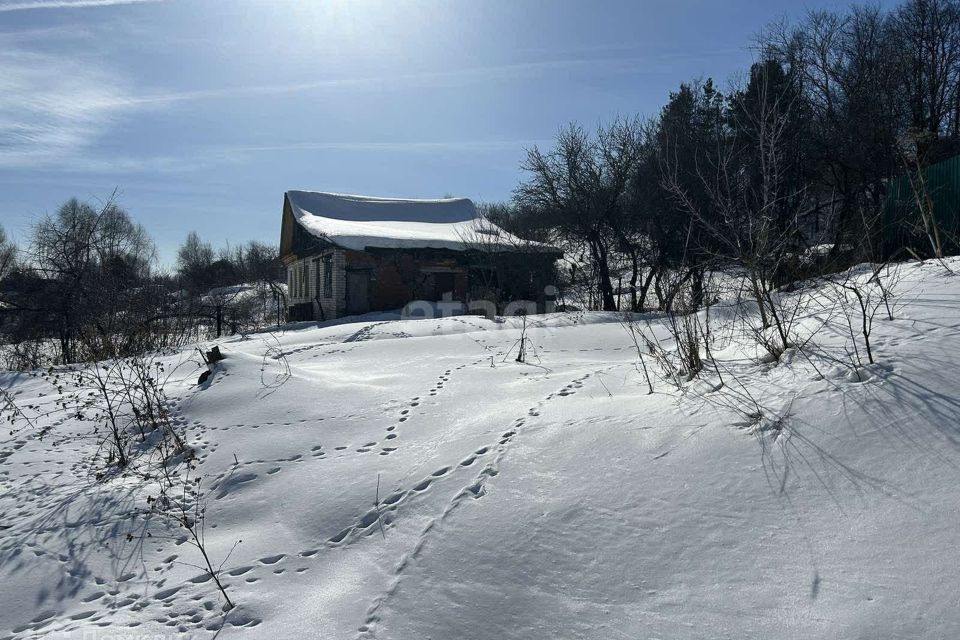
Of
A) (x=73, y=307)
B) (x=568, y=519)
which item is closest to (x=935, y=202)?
(x=568, y=519)

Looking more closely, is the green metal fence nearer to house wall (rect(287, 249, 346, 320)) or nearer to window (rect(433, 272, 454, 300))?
window (rect(433, 272, 454, 300))

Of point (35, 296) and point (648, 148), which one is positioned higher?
point (648, 148)

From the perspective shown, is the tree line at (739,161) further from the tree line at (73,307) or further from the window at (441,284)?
the tree line at (73,307)

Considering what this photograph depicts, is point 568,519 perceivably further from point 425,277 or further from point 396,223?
point 396,223

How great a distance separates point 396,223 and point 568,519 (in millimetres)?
22126

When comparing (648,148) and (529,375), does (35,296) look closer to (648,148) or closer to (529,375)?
(529,375)

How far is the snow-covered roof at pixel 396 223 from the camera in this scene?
60.7 ft

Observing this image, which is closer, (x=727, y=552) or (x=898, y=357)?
(x=727, y=552)

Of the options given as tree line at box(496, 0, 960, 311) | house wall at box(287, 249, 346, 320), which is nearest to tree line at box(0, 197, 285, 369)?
house wall at box(287, 249, 346, 320)

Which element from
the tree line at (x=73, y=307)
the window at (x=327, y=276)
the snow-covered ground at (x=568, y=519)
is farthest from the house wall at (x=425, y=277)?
the snow-covered ground at (x=568, y=519)

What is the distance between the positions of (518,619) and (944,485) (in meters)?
1.75

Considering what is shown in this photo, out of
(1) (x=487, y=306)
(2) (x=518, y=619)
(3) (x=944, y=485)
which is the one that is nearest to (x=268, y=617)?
(2) (x=518, y=619)

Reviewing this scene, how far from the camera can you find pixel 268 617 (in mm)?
2383

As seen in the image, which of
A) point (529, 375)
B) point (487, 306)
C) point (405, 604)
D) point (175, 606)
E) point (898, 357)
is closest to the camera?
point (405, 604)
